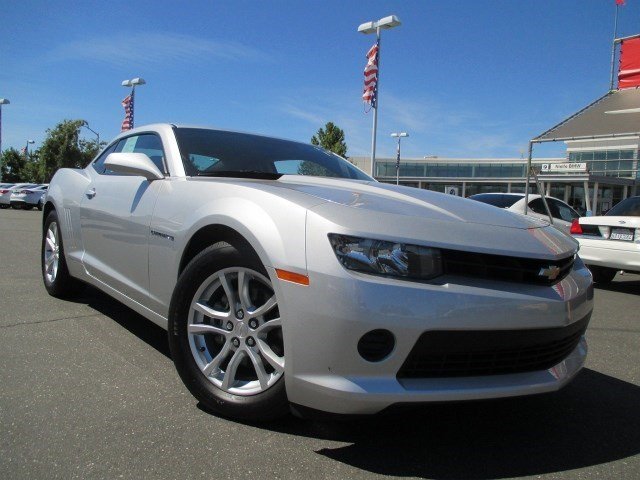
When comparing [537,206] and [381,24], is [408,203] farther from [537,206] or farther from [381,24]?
[381,24]

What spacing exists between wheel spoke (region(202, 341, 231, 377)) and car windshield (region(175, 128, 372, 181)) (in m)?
1.12

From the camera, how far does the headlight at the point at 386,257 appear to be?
1.98 m

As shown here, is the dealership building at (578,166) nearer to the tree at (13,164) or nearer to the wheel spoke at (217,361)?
the wheel spoke at (217,361)

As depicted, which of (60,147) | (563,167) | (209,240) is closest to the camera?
(209,240)

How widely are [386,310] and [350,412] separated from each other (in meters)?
0.41

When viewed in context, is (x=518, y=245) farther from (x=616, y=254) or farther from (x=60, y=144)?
(x=60, y=144)

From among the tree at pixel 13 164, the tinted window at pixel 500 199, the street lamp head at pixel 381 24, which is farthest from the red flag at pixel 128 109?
the tree at pixel 13 164

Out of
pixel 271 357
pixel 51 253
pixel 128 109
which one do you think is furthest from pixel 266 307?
Result: pixel 128 109

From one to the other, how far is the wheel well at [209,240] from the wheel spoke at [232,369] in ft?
1.51

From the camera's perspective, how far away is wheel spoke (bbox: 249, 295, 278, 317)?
221 centimetres

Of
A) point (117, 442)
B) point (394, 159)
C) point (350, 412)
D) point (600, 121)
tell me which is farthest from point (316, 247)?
point (394, 159)

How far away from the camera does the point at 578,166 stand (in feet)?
33.4

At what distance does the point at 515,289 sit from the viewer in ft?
6.88

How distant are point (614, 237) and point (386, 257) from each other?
6014 mm
